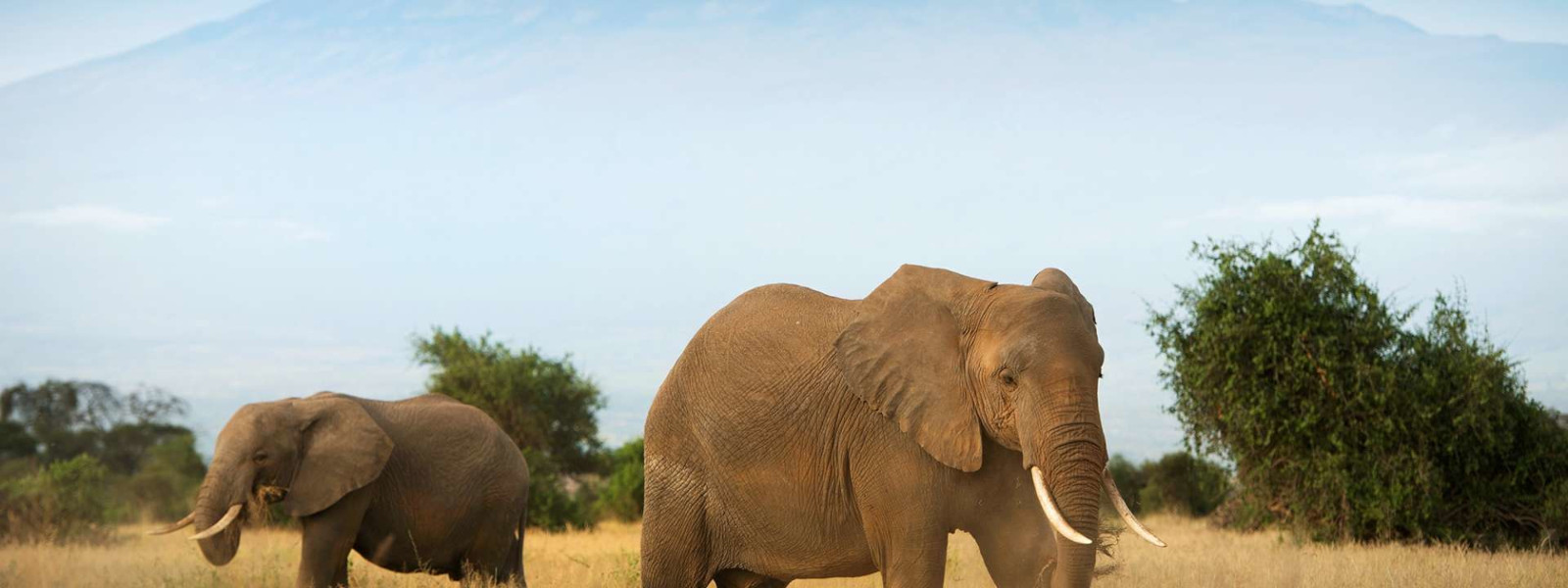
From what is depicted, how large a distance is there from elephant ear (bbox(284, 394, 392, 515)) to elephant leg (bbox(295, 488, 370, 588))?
6.2 inches

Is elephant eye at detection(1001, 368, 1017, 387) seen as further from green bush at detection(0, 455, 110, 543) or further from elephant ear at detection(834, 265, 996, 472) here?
green bush at detection(0, 455, 110, 543)

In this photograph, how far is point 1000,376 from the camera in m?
7.02

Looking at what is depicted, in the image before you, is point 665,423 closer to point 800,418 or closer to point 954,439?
point 800,418

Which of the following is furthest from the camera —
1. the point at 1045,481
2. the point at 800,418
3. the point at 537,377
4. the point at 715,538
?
the point at 537,377

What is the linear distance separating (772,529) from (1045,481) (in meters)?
1.96

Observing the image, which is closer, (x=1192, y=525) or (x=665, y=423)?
(x=665, y=423)

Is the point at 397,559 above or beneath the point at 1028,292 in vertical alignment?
beneath

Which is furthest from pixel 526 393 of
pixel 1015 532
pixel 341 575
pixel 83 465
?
pixel 1015 532

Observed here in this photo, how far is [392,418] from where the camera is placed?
44.7ft

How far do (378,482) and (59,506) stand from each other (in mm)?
13362

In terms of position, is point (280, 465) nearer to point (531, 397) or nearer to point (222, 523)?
point (222, 523)

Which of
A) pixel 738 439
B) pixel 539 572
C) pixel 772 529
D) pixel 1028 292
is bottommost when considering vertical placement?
pixel 539 572

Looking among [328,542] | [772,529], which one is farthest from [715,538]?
[328,542]

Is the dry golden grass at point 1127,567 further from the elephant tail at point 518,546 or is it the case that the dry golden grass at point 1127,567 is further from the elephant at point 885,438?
the elephant at point 885,438
